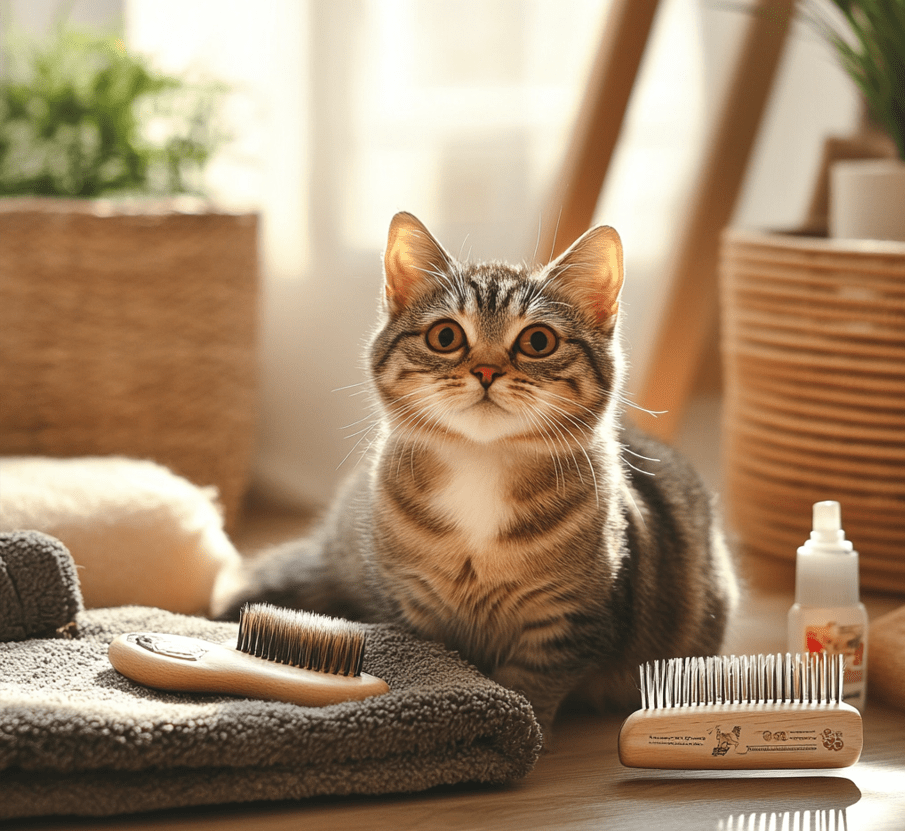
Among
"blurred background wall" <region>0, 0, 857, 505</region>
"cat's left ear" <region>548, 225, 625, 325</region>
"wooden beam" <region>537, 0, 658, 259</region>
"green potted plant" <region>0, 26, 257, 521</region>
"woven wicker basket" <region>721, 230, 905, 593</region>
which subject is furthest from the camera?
"blurred background wall" <region>0, 0, 857, 505</region>

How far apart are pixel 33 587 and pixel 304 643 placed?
329mm

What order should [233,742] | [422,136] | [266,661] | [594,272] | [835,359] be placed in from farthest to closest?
[422,136] → [835,359] → [594,272] → [266,661] → [233,742]

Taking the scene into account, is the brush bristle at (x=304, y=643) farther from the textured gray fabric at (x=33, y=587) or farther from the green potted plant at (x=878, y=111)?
the green potted plant at (x=878, y=111)

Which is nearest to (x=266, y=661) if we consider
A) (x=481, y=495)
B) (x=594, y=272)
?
(x=481, y=495)

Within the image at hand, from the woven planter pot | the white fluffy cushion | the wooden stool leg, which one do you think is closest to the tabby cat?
the white fluffy cushion

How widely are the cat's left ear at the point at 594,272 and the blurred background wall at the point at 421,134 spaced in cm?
59

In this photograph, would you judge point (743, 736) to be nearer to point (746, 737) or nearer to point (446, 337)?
point (746, 737)

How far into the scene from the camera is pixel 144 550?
51.5 inches

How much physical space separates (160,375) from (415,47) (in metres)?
0.79

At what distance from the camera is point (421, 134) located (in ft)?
6.60

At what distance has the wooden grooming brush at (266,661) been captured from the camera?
940mm

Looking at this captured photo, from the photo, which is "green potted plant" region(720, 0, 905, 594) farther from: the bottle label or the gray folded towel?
the gray folded towel

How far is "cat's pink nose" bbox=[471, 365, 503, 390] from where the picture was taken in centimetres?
97

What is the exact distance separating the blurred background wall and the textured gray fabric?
755 millimetres
